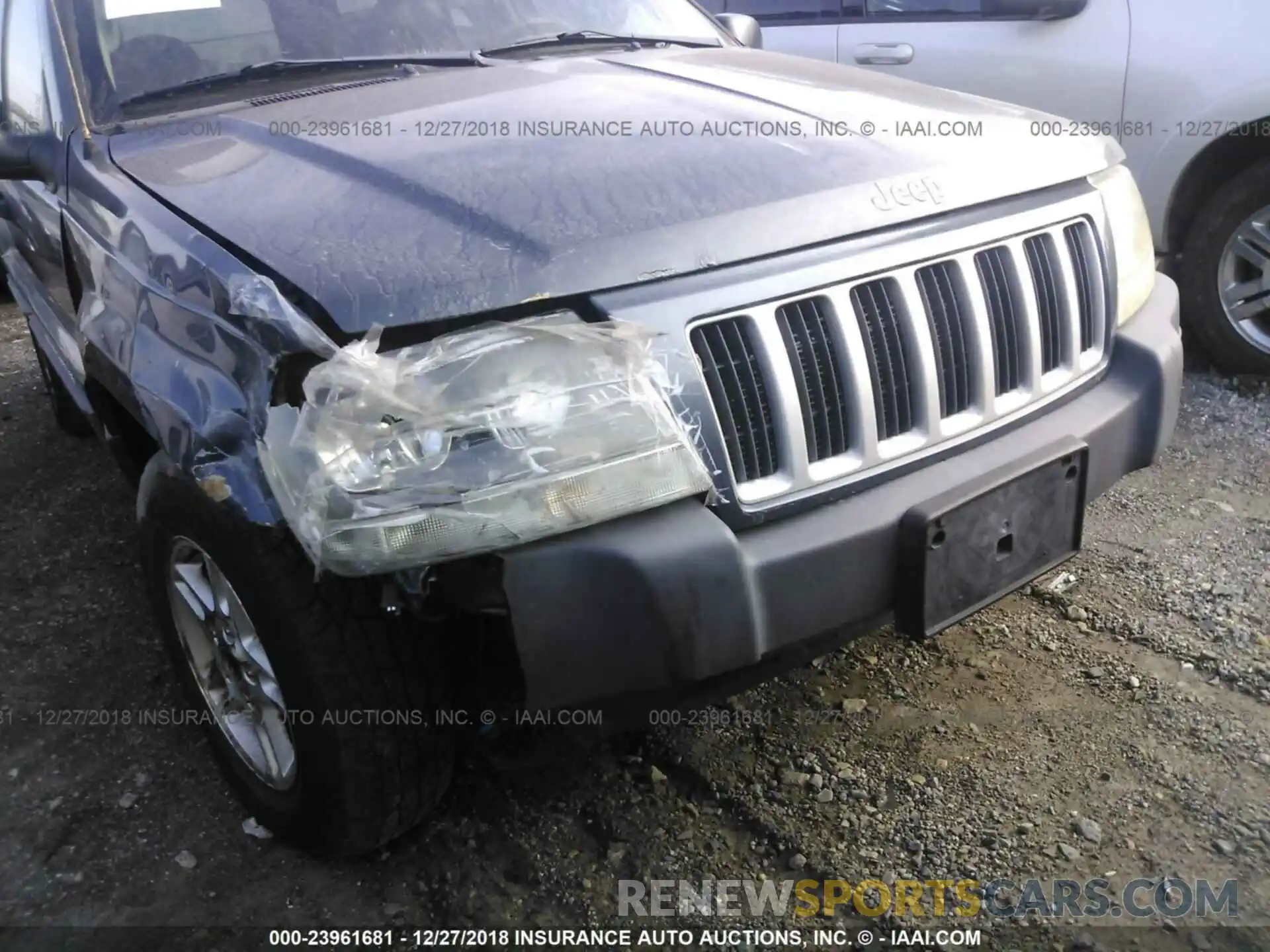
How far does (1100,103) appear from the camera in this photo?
159 inches

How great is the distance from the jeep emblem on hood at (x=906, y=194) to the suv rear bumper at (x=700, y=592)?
46 cm

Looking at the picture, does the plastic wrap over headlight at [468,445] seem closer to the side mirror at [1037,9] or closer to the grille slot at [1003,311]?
the grille slot at [1003,311]

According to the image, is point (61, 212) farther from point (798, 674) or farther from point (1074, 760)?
point (1074, 760)

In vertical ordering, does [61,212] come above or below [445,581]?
above

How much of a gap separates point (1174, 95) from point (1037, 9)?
0.71 m

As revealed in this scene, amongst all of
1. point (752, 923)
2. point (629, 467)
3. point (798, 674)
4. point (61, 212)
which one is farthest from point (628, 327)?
point (61, 212)

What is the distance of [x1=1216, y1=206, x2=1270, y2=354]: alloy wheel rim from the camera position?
3906 mm

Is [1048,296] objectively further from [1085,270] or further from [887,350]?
[887,350]

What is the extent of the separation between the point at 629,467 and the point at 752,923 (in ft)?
3.00

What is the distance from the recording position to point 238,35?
8.63 ft

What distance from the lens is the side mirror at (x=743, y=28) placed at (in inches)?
132

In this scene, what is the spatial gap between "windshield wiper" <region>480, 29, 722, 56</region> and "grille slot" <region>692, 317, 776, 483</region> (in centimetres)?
141

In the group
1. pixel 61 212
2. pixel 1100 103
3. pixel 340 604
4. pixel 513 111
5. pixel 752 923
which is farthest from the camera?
pixel 1100 103

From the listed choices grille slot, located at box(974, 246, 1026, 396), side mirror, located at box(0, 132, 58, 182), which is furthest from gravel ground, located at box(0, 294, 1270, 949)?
side mirror, located at box(0, 132, 58, 182)
